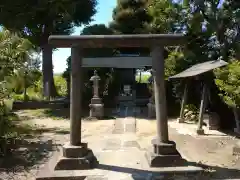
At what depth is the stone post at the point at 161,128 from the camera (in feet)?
19.9

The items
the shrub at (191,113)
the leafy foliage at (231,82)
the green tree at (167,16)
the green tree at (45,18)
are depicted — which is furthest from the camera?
the green tree at (45,18)

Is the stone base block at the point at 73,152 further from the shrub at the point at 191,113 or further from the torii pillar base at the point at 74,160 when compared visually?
the shrub at the point at 191,113

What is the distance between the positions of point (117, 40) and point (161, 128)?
208 cm

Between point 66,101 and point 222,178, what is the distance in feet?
49.9

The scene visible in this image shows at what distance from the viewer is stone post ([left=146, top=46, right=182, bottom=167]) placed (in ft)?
19.9

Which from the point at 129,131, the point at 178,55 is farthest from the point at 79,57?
the point at 178,55

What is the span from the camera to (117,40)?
6.17 m

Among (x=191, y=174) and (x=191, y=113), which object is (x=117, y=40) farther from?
(x=191, y=113)

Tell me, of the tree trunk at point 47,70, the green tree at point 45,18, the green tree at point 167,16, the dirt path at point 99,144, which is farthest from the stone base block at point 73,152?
the tree trunk at point 47,70

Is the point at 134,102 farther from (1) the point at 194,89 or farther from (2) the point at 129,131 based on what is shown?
(2) the point at 129,131

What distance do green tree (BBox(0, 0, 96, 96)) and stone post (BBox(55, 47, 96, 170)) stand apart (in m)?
13.2

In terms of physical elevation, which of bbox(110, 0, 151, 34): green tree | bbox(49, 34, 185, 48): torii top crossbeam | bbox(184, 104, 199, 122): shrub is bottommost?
bbox(184, 104, 199, 122): shrub

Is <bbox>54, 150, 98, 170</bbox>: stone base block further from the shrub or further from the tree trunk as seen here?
the tree trunk

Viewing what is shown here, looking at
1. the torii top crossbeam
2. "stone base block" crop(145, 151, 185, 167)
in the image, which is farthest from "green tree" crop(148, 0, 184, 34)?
"stone base block" crop(145, 151, 185, 167)
